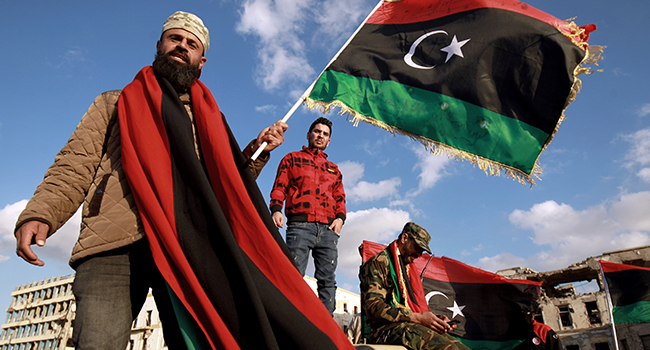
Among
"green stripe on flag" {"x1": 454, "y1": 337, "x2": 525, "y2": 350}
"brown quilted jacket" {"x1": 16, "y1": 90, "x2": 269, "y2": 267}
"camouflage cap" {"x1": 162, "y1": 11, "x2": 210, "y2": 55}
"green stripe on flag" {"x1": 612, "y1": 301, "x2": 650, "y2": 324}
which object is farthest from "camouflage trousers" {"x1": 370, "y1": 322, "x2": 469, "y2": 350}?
"green stripe on flag" {"x1": 612, "y1": 301, "x2": 650, "y2": 324}

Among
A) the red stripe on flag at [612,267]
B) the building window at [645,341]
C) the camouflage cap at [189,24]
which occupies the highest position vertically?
the camouflage cap at [189,24]

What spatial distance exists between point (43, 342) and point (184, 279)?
72.3 m

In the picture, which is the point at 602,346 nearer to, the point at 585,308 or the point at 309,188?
the point at 585,308

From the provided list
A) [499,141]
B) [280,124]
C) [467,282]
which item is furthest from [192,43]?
[467,282]

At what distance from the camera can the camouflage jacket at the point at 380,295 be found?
10.8 ft

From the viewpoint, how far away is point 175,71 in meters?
2.15

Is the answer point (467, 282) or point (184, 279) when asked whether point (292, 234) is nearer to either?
point (184, 279)

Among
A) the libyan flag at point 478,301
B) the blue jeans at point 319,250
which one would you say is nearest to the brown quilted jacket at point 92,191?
the blue jeans at point 319,250

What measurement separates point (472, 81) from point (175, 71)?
3.24 meters

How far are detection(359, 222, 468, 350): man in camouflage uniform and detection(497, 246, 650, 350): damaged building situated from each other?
28700mm

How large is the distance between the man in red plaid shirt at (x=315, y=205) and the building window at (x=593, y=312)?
32.5 metres

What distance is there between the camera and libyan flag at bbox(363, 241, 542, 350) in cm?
755

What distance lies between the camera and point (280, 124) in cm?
242

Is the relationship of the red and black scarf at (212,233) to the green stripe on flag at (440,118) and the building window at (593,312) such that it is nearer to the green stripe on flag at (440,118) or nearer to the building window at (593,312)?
the green stripe on flag at (440,118)
